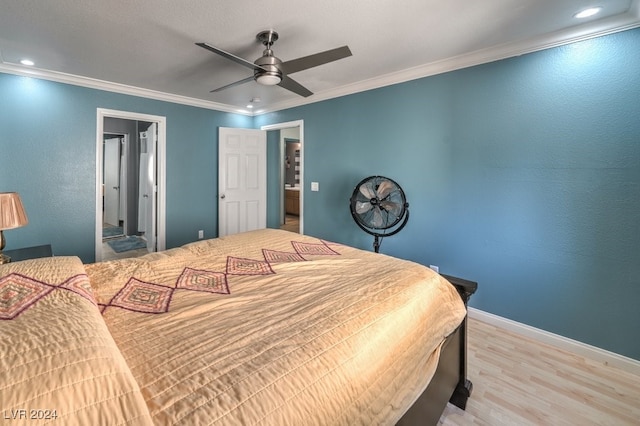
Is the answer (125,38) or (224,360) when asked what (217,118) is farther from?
(224,360)

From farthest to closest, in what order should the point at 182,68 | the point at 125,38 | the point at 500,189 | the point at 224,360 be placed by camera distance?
the point at 182,68 < the point at 500,189 < the point at 125,38 < the point at 224,360

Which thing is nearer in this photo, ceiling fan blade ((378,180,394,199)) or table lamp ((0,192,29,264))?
table lamp ((0,192,29,264))

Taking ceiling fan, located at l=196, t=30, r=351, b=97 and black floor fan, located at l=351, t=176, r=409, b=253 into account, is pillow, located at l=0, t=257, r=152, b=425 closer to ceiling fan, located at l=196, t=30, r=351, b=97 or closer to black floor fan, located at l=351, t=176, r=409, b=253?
ceiling fan, located at l=196, t=30, r=351, b=97

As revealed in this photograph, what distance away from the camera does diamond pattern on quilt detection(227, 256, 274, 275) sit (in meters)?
1.47

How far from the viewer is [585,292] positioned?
2.03 metres

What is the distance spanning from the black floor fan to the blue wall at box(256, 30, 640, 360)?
1.64ft

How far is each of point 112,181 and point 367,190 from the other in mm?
5726

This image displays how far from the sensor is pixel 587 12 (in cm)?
181

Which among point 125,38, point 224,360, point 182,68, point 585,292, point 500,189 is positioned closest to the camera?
point 224,360

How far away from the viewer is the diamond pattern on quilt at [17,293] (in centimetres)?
73

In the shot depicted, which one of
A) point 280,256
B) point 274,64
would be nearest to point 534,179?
point 280,256

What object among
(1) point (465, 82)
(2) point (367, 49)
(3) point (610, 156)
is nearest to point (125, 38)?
(2) point (367, 49)

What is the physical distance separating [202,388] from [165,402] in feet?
0.25

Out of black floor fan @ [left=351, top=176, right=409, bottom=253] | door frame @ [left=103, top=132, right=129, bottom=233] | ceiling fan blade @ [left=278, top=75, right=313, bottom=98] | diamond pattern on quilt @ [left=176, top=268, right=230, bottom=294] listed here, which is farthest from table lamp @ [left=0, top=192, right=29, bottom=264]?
door frame @ [left=103, top=132, right=129, bottom=233]
